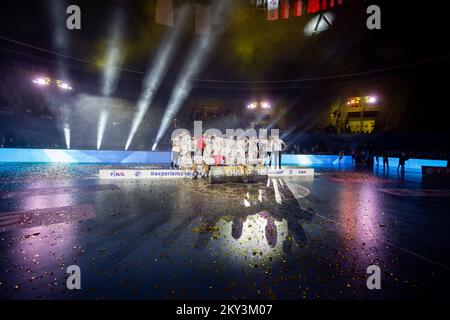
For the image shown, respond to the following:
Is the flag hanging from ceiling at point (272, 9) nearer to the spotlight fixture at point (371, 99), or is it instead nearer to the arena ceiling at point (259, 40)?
the arena ceiling at point (259, 40)

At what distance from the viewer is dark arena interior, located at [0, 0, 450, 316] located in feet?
11.0

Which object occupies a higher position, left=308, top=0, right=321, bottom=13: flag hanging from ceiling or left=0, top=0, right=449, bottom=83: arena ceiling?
left=308, top=0, right=321, bottom=13: flag hanging from ceiling

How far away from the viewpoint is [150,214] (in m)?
6.06

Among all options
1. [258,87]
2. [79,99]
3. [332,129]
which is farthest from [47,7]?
[332,129]

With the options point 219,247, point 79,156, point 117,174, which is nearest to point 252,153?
point 117,174

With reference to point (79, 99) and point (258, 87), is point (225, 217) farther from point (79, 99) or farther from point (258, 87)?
point (258, 87)

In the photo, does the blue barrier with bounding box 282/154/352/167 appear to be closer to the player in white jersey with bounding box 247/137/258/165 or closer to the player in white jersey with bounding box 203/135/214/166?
the player in white jersey with bounding box 247/137/258/165

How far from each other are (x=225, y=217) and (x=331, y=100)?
1384 inches

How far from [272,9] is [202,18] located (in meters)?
8.39

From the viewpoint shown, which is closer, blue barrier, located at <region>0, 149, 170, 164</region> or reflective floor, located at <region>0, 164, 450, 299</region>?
reflective floor, located at <region>0, 164, 450, 299</region>

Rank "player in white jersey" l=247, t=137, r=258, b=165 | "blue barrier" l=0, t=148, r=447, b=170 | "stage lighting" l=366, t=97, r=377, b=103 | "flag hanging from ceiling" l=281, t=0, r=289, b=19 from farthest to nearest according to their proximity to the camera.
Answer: "stage lighting" l=366, t=97, r=377, b=103 < "flag hanging from ceiling" l=281, t=0, r=289, b=19 < "blue barrier" l=0, t=148, r=447, b=170 < "player in white jersey" l=247, t=137, r=258, b=165

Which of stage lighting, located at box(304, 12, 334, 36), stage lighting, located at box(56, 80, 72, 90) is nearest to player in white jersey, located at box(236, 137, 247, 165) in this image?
stage lighting, located at box(304, 12, 334, 36)

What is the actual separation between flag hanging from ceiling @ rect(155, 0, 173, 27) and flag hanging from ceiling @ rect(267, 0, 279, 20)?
11326 millimetres

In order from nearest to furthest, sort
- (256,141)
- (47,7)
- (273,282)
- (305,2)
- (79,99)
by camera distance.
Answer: (273,282) → (256,141) → (47,7) → (305,2) → (79,99)
